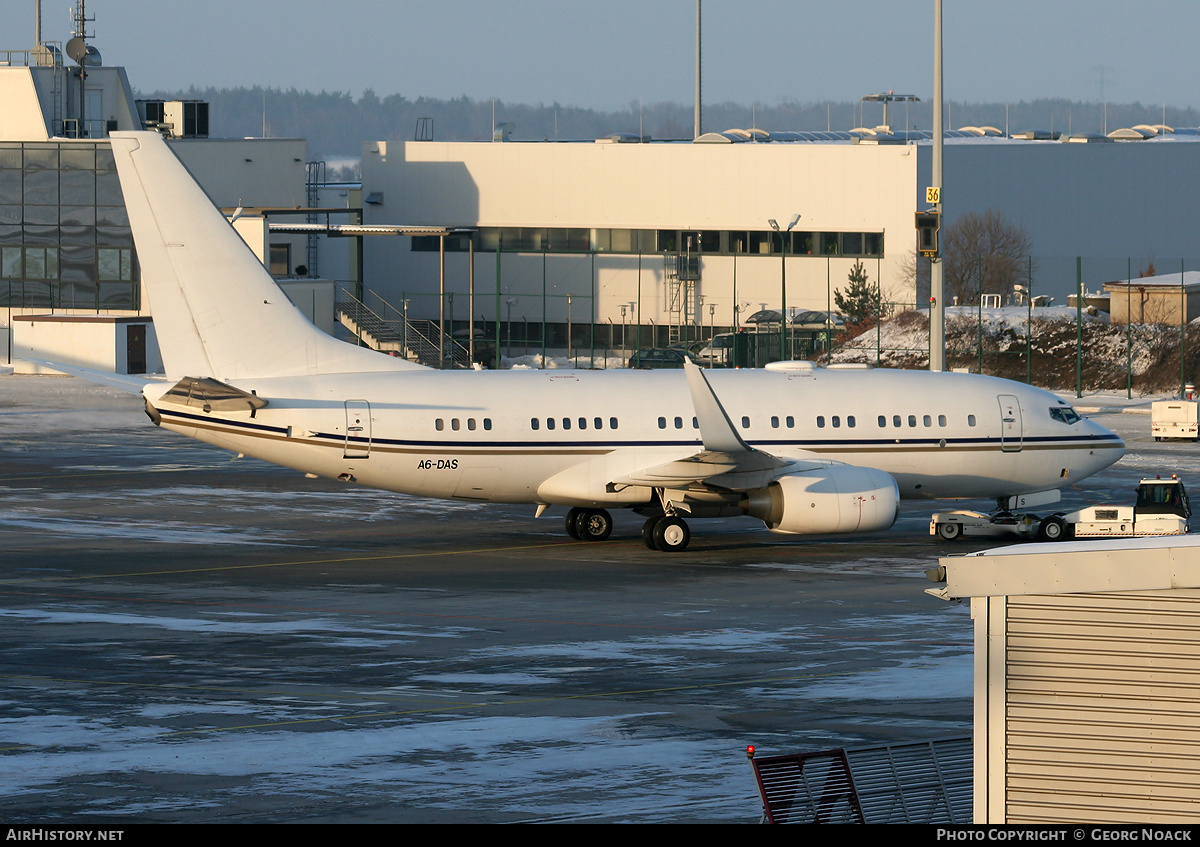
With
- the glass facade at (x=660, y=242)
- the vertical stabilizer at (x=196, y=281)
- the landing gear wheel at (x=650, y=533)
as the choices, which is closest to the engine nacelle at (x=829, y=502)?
the landing gear wheel at (x=650, y=533)

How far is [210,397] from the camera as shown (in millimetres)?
35094

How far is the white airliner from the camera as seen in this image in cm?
3522

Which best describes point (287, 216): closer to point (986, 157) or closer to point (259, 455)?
point (986, 157)

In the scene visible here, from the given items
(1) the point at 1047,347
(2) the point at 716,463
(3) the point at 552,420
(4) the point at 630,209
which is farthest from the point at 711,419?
(4) the point at 630,209

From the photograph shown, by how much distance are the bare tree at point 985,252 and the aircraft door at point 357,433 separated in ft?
237

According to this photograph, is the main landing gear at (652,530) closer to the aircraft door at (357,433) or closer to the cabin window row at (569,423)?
the cabin window row at (569,423)

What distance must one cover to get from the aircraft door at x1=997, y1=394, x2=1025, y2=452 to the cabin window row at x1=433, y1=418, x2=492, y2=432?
1209 cm

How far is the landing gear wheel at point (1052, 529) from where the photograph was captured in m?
37.7

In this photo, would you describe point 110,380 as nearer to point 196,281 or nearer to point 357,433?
point 196,281

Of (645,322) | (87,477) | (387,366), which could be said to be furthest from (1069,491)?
(645,322)

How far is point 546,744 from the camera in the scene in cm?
2011

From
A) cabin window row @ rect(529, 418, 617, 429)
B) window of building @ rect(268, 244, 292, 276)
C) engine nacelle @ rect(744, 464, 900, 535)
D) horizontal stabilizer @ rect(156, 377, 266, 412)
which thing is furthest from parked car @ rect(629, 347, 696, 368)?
horizontal stabilizer @ rect(156, 377, 266, 412)

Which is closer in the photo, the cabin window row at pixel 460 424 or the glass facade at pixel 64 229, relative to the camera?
the cabin window row at pixel 460 424

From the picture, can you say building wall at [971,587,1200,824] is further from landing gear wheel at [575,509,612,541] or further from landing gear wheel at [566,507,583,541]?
landing gear wheel at [566,507,583,541]
